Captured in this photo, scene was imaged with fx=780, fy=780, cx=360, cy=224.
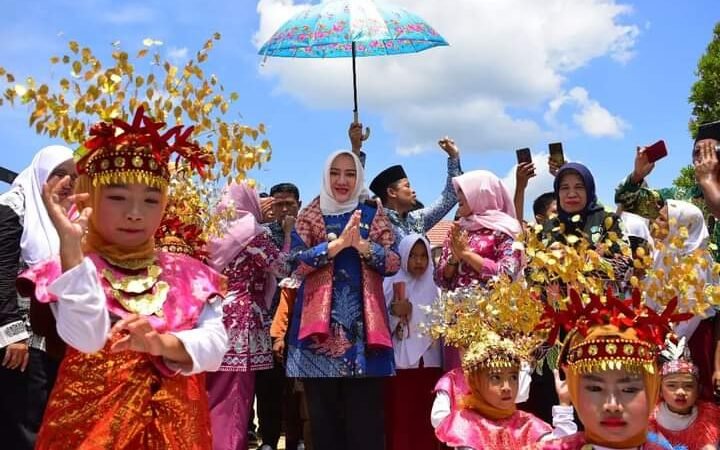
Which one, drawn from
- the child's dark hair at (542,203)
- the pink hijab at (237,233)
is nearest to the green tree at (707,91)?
the child's dark hair at (542,203)

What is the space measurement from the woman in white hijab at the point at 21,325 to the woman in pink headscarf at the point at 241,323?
1.48 meters

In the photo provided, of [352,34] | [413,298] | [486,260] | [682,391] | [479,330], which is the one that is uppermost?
[352,34]

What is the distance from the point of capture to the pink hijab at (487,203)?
222 inches

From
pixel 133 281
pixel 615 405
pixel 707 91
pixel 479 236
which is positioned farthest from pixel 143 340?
pixel 707 91

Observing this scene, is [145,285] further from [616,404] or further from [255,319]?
[255,319]

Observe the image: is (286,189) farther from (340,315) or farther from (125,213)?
(125,213)

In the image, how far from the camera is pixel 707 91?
1880 centimetres

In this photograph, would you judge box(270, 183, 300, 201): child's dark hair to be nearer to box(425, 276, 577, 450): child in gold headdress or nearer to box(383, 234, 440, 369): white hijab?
box(383, 234, 440, 369): white hijab

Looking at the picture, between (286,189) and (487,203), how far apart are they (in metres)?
2.32

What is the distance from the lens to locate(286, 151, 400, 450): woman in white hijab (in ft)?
16.3

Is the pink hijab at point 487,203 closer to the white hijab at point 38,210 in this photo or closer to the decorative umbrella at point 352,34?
the decorative umbrella at point 352,34

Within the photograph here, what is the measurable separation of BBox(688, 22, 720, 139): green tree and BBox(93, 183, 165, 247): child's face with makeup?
58.1 ft

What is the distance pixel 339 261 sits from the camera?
5191 millimetres

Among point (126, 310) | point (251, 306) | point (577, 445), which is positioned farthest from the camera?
point (251, 306)
